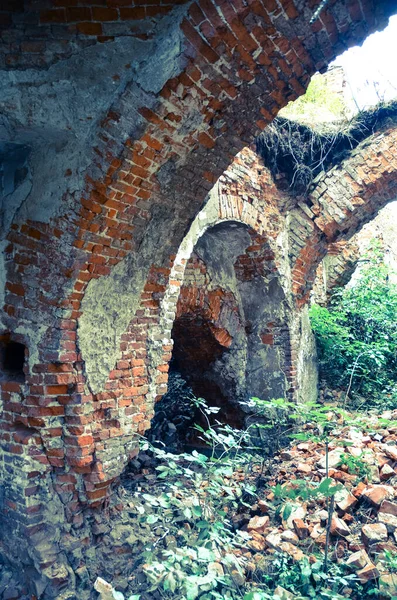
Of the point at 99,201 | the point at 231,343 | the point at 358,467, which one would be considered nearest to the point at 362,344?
the point at 231,343

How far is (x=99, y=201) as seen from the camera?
2746 millimetres

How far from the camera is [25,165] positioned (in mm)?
2986

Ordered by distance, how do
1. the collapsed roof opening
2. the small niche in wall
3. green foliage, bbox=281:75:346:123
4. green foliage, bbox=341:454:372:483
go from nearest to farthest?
1. the small niche in wall
2. green foliage, bbox=341:454:372:483
3. the collapsed roof opening
4. green foliage, bbox=281:75:346:123

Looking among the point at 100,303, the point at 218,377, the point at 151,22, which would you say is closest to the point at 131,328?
the point at 100,303

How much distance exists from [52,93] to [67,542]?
2.86 meters

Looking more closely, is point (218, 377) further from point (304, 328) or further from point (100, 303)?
point (100, 303)

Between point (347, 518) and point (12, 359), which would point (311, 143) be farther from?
point (12, 359)

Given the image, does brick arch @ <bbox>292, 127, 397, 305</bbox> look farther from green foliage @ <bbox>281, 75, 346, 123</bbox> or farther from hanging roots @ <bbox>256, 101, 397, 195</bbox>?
green foliage @ <bbox>281, 75, 346, 123</bbox>

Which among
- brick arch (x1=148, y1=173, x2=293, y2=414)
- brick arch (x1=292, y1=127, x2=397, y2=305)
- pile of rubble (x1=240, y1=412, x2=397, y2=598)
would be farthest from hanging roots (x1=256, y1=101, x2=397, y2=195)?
pile of rubble (x1=240, y1=412, x2=397, y2=598)

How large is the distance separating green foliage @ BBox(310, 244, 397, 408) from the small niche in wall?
5091mm

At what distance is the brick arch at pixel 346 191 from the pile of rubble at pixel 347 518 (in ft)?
9.28

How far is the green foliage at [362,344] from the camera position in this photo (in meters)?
7.06

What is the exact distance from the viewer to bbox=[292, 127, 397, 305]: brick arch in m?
6.16

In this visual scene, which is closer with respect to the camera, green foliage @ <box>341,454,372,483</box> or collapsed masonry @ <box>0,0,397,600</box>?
collapsed masonry @ <box>0,0,397,600</box>
